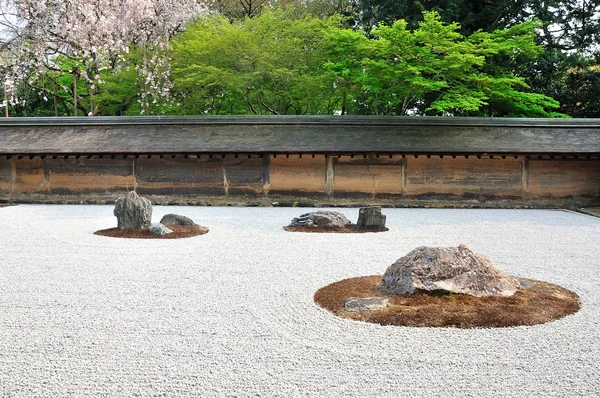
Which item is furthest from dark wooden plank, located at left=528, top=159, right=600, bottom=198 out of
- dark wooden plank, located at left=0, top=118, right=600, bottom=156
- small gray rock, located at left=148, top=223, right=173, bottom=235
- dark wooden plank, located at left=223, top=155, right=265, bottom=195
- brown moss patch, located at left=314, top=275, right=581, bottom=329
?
small gray rock, located at left=148, top=223, right=173, bottom=235

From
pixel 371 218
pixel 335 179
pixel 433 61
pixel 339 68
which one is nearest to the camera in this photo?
pixel 371 218

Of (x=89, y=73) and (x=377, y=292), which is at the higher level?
(x=89, y=73)

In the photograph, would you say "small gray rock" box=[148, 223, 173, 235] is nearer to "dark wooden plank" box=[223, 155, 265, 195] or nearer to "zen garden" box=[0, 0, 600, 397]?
"zen garden" box=[0, 0, 600, 397]

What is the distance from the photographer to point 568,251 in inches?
343

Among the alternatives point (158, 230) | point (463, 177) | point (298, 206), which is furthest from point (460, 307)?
point (463, 177)

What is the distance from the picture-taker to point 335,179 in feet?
51.2

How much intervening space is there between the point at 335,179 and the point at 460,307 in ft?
33.9

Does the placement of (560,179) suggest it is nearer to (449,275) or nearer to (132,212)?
(449,275)

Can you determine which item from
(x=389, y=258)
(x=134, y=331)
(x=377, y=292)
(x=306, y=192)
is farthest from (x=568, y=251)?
(x=306, y=192)

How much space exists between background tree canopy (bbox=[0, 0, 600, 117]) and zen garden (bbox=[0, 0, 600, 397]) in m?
0.13

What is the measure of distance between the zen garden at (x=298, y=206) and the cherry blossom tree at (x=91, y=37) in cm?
12

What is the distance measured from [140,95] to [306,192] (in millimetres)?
11052

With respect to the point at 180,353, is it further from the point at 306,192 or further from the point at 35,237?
the point at 306,192

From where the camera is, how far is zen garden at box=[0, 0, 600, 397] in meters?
4.14
